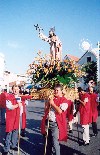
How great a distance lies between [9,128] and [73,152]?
1844 mm

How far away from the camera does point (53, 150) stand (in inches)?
237

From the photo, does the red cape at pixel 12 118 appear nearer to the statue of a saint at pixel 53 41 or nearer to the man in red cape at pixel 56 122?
the man in red cape at pixel 56 122

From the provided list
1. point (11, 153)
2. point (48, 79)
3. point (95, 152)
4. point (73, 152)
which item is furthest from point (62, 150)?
point (48, 79)

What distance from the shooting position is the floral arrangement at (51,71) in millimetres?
7613

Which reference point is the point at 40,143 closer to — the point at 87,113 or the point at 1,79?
the point at 87,113

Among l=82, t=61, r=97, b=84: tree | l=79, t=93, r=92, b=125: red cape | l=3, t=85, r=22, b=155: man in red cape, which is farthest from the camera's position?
l=82, t=61, r=97, b=84: tree

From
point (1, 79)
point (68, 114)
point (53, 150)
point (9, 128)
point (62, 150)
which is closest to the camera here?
point (53, 150)

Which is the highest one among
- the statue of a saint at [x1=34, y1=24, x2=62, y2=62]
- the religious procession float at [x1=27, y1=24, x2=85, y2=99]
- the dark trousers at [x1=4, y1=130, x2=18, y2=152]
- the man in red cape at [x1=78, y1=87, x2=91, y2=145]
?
the statue of a saint at [x1=34, y1=24, x2=62, y2=62]

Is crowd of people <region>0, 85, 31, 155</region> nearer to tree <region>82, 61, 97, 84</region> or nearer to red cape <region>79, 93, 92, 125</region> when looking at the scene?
red cape <region>79, 93, 92, 125</region>

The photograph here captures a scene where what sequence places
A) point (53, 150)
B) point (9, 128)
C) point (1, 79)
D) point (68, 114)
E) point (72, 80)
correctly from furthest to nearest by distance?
point (1, 79) → point (68, 114) → point (72, 80) → point (9, 128) → point (53, 150)

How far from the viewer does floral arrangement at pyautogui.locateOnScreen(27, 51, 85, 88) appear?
25.0 ft

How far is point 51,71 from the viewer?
7.64 metres

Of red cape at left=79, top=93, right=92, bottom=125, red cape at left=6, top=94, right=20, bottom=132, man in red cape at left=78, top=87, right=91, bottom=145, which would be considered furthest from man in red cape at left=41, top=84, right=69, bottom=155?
red cape at left=79, top=93, right=92, bottom=125

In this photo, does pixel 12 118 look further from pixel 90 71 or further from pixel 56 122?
pixel 90 71
